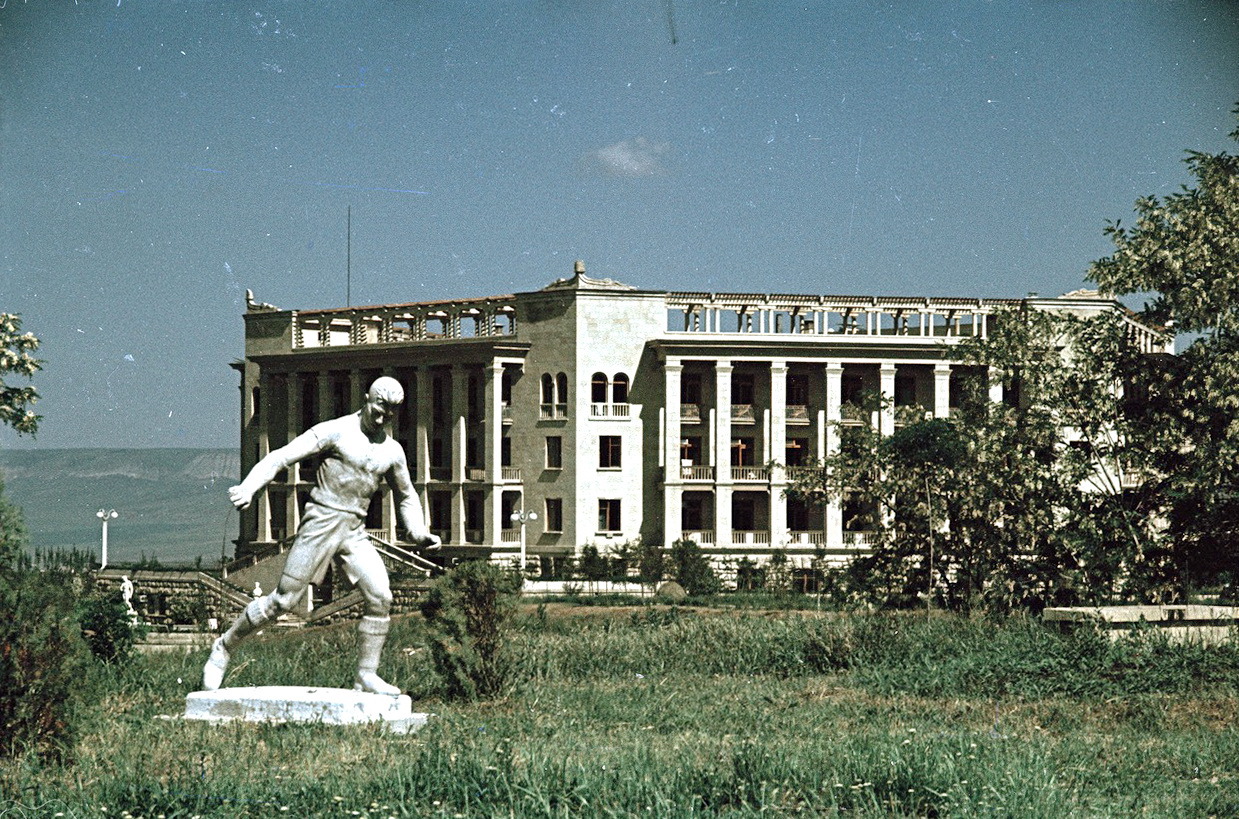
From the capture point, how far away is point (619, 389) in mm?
62500

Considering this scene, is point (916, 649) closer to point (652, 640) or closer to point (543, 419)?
point (652, 640)

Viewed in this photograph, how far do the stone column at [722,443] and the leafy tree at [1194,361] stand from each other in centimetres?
3363

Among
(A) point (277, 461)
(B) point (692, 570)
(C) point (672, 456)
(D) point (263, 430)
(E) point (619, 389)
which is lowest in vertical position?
(B) point (692, 570)

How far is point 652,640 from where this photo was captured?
2123 cm

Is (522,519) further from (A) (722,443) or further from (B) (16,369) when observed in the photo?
(B) (16,369)

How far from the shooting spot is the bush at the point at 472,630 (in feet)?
51.5

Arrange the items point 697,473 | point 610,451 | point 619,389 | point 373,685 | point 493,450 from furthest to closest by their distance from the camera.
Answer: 1. point 493,450
2. point 619,389
3. point 610,451
4. point 697,473
5. point 373,685

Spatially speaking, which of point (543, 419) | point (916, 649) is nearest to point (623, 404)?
point (543, 419)

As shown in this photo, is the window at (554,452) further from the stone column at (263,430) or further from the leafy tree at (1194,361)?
the leafy tree at (1194,361)

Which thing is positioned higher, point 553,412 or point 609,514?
point 553,412

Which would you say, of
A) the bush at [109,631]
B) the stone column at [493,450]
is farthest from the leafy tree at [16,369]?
the stone column at [493,450]

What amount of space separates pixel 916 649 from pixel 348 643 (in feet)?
27.2

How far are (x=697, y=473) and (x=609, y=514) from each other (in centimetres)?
364

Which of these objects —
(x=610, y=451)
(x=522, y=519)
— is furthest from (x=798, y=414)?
(x=522, y=519)
